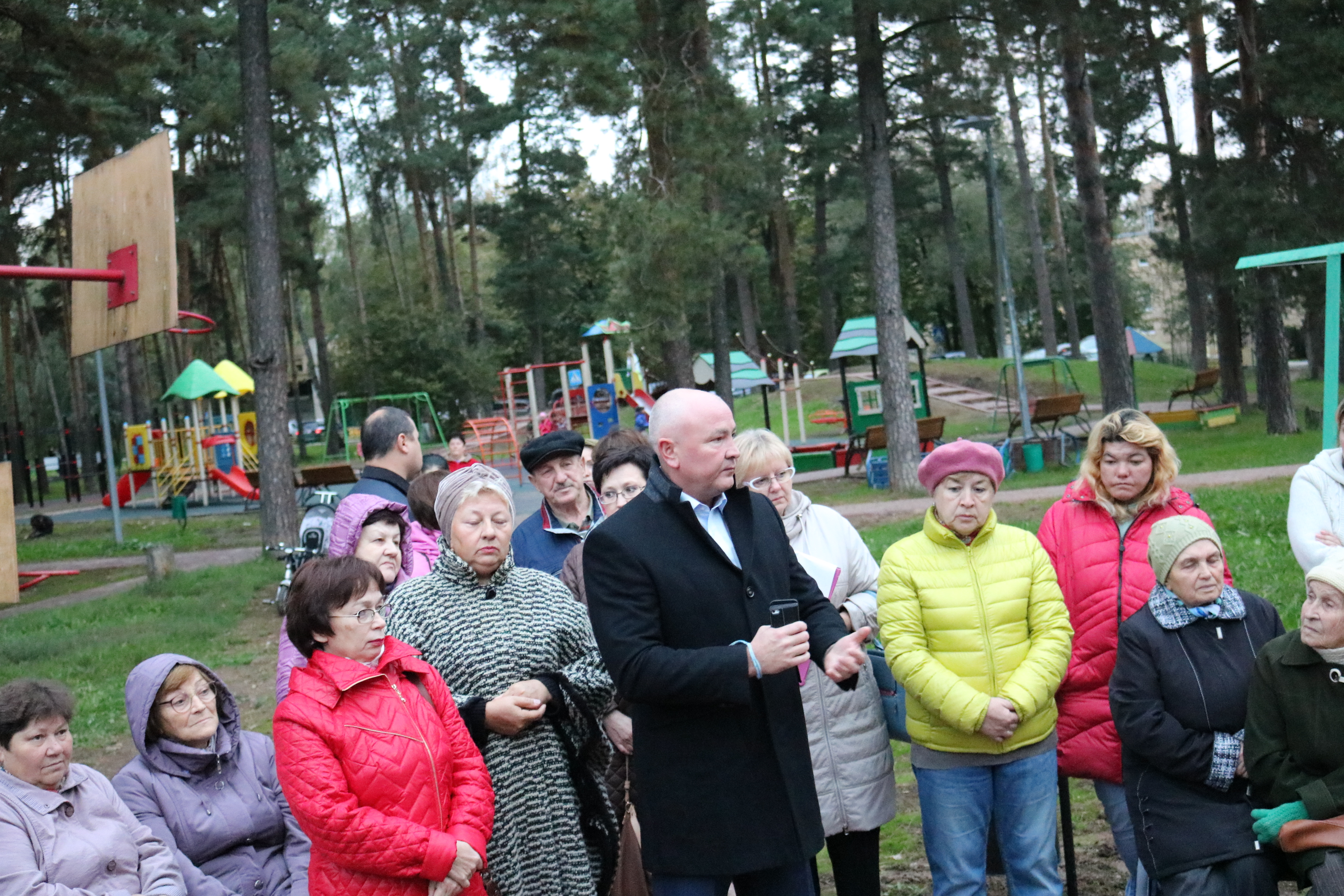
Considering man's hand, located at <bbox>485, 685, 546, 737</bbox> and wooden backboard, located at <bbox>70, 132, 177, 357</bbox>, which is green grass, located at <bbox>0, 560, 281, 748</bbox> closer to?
wooden backboard, located at <bbox>70, 132, 177, 357</bbox>

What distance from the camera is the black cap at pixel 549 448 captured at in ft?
15.4

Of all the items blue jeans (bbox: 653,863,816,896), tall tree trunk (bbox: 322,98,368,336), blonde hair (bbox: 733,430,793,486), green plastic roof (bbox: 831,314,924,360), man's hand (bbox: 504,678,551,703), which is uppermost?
tall tree trunk (bbox: 322,98,368,336)

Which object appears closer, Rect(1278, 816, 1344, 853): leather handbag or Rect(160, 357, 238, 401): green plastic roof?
Rect(1278, 816, 1344, 853): leather handbag

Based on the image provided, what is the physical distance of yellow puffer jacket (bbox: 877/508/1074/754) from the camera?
12.3 feet

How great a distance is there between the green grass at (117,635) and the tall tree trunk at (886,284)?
9322 millimetres

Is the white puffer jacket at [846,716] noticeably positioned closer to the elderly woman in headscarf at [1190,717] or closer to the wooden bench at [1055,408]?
the elderly woman in headscarf at [1190,717]

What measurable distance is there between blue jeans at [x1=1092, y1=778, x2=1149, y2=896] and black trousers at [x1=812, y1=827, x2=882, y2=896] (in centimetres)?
79

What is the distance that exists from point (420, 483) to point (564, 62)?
1252 cm

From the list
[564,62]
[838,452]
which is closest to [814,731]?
[564,62]

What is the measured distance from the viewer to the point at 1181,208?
23156 millimetres

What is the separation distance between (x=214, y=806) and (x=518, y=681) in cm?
110

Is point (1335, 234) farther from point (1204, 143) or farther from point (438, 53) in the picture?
point (438, 53)

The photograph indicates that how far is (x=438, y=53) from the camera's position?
40531 mm

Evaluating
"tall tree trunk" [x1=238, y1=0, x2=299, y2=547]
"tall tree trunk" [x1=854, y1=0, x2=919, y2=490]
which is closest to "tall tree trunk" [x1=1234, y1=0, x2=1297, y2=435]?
"tall tree trunk" [x1=854, y1=0, x2=919, y2=490]
